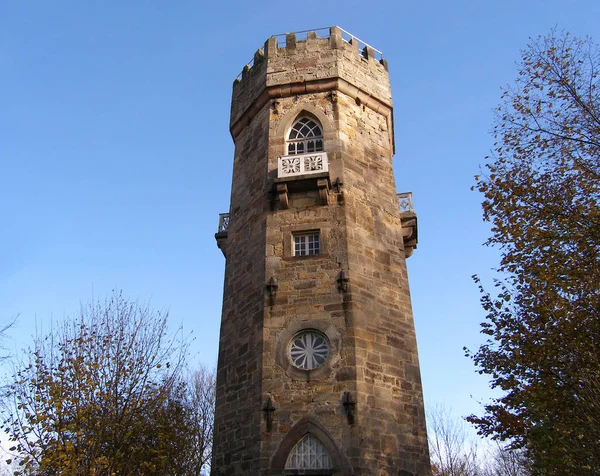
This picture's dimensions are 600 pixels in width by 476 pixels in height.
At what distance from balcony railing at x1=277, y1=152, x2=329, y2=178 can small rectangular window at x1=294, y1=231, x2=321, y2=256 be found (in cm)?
159

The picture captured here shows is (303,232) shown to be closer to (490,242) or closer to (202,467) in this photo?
(490,242)

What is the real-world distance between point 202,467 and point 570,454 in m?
17.3

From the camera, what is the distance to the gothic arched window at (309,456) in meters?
12.1

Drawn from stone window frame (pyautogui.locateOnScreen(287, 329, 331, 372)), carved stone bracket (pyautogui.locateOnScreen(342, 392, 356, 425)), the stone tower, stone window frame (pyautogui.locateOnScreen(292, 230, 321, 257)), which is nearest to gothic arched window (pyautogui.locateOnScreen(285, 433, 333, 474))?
the stone tower

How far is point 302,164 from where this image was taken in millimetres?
15391

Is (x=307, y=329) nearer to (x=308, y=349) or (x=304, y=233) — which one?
(x=308, y=349)

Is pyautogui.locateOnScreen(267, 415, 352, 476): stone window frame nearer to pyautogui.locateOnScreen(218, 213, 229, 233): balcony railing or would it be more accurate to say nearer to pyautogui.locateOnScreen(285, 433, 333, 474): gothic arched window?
pyautogui.locateOnScreen(285, 433, 333, 474): gothic arched window

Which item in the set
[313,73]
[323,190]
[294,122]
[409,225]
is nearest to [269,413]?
[323,190]

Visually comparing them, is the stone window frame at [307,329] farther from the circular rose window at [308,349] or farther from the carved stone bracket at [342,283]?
the carved stone bracket at [342,283]

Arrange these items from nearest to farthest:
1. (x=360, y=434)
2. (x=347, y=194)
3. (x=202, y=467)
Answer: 1. (x=360, y=434)
2. (x=347, y=194)
3. (x=202, y=467)

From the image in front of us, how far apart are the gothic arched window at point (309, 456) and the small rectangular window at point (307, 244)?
4.45 meters

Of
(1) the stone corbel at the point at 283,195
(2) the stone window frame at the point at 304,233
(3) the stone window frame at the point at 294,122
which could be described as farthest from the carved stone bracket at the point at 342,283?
(3) the stone window frame at the point at 294,122

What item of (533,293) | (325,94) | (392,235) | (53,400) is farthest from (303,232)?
(53,400)

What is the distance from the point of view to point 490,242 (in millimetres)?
15508
